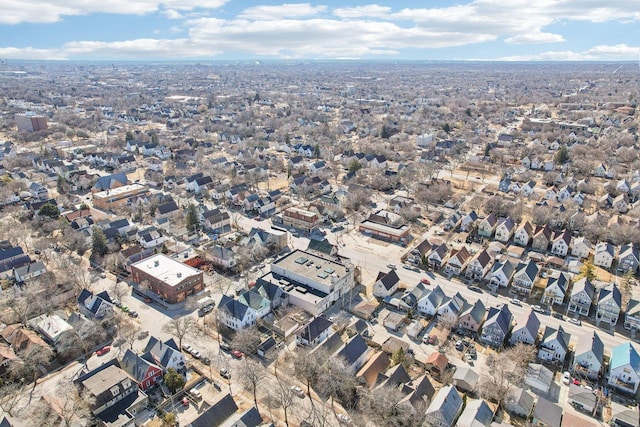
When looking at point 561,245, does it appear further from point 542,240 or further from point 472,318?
point 472,318

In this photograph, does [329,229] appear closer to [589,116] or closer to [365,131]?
[365,131]

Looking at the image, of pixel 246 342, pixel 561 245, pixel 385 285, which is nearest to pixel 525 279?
pixel 561 245

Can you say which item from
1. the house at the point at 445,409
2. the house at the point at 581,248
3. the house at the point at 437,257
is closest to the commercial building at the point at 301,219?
the house at the point at 437,257

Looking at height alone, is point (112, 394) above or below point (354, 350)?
below

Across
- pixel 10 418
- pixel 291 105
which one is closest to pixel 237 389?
pixel 10 418

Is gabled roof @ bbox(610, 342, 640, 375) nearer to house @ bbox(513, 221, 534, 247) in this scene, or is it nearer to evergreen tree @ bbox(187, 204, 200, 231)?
house @ bbox(513, 221, 534, 247)

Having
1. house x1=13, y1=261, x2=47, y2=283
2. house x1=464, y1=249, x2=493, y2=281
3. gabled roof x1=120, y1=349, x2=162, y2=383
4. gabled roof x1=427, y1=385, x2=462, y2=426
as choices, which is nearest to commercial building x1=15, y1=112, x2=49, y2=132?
house x1=13, y1=261, x2=47, y2=283
